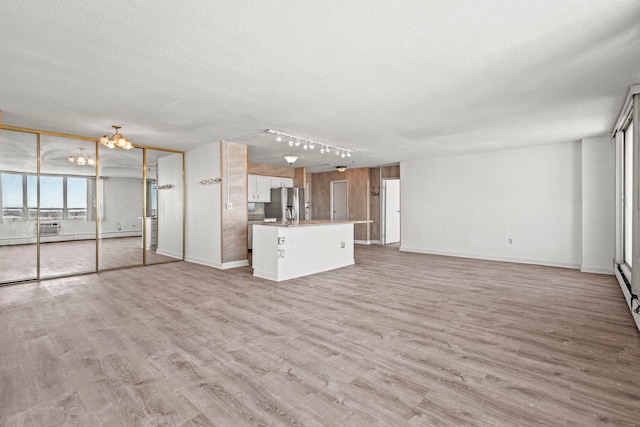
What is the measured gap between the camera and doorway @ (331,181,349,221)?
37.8ft

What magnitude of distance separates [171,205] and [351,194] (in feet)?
19.4

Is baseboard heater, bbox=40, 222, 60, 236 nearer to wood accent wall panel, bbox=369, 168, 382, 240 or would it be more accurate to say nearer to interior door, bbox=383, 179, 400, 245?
wood accent wall panel, bbox=369, 168, 382, 240

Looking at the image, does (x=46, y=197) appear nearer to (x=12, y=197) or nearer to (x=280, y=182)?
(x=12, y=197)

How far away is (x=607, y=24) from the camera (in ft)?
7.64

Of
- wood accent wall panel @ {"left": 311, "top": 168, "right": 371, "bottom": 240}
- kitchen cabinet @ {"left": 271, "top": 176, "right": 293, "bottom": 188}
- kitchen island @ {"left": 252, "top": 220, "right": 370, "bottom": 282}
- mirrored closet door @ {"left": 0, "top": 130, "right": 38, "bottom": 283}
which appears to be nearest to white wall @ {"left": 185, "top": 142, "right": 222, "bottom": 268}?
kitchen island @ {"left": 252, "top": 220, "right": 370, "bottom": 282}

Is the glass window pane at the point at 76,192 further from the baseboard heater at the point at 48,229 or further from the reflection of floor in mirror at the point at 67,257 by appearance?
the reflection of floor in mirror at the point at 67,257

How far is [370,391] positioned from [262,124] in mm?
4166

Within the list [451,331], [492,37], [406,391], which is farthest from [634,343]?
[492,37]

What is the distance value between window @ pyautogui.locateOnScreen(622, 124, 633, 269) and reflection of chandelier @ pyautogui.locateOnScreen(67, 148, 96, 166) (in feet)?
30.3

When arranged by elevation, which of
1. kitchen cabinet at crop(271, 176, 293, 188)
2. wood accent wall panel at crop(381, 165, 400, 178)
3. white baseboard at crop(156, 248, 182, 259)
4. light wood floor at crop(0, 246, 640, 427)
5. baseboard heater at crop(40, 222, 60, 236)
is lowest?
light wood floor at crop(0, 246, 640, 427)

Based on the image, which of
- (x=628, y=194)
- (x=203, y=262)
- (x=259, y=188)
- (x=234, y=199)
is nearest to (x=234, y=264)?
(x=203, y=262)

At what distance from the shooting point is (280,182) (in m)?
10.6

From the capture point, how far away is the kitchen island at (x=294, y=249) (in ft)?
18.4

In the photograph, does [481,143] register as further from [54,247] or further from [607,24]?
[54,247]
